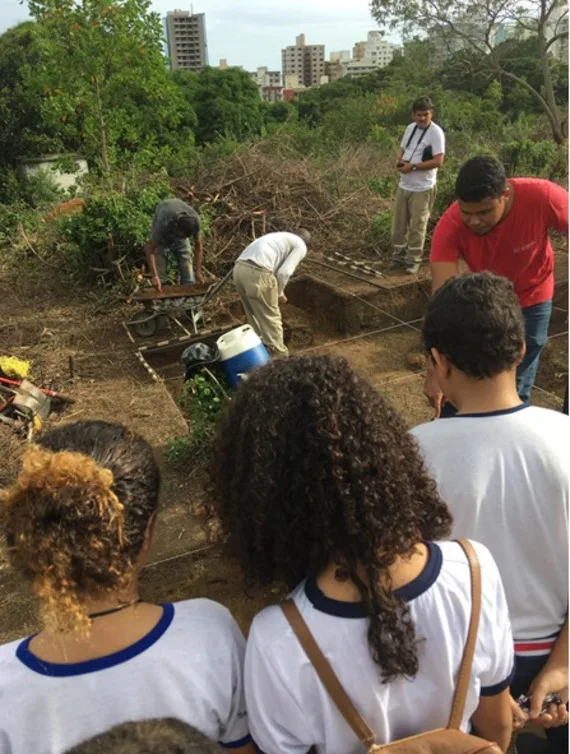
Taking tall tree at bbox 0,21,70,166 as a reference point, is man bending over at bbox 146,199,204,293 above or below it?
below

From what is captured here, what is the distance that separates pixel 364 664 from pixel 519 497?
0.59 meters

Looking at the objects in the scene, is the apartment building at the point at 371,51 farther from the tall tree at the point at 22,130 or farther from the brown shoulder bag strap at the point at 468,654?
the brown shoulder bag strap at the point at 468,654

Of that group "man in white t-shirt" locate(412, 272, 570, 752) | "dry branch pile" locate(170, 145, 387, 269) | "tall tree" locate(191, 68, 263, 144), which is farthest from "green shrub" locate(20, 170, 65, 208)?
"man in white t-shirt" locate(412, 272, 570, 752)

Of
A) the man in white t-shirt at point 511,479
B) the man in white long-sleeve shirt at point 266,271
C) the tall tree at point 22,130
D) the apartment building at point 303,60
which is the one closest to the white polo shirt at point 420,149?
the man in white long-sleeve shirt at point 266,271

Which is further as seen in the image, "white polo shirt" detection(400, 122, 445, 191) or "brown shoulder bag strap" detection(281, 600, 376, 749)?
"white polo shirt" detection(400, 122, 445, 191)

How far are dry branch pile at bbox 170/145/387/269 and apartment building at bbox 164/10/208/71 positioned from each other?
7842cm

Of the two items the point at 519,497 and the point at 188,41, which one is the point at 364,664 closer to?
the point at 519,497

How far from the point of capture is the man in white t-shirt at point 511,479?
146 cm

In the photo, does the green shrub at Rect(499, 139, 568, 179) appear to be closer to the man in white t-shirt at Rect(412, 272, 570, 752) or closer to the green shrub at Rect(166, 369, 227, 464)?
the green shrub at Rect(166, 369, 227, 464)

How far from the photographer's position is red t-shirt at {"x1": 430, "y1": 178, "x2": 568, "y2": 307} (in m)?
2.99

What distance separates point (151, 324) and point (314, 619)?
6236mm

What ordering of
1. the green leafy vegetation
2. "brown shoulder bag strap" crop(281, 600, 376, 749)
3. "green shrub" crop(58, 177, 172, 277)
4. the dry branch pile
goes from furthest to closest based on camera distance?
1. the dry branch pile
2. the green leafy vegetation
3. "green shrub" crop(58, 177, 172, 277)
4. "brown shoulder bag strap" crop(281, 600, 376, 749)

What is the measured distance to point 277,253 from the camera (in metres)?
5.54

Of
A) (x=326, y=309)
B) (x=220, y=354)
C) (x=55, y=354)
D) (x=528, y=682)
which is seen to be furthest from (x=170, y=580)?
(x=326, y=309)
